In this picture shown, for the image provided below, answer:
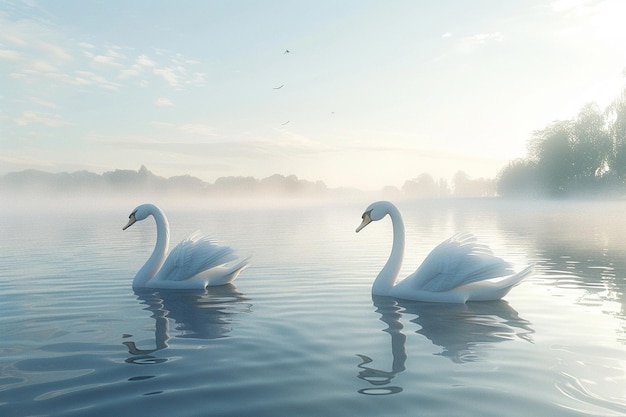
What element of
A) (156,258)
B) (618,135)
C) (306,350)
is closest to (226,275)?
(156,258)

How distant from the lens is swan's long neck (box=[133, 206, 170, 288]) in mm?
13820

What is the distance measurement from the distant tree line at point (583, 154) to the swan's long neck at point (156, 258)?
88782mm

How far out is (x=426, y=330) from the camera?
913cm

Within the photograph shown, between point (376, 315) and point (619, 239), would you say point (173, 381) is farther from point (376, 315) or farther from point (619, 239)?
point (619, 239)

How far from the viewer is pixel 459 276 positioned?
431 inches

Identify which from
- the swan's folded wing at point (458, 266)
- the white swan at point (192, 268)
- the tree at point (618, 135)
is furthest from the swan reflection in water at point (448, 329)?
the tree at point (618, 135)

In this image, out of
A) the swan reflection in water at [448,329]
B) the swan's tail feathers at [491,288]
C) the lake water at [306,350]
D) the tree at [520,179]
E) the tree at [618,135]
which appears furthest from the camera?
the tree at [520,179]

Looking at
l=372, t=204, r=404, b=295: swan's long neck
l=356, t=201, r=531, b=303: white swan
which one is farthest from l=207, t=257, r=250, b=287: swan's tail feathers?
l=356, t=201, r=531, b=303: white swan

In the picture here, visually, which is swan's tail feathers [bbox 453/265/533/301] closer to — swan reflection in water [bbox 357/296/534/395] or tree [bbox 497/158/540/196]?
swan reflection in water [bbox 357/296/534/395]

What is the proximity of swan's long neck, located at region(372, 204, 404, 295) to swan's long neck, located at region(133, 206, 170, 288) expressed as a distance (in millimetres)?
5488

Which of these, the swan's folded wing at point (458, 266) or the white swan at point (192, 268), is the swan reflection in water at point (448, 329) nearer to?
the swan's folded wing at point (458, 266)

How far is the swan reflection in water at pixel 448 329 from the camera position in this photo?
22.7 feet

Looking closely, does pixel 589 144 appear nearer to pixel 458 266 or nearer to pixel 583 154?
pixel 583 154

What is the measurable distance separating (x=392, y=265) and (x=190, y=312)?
4465 millimetres
